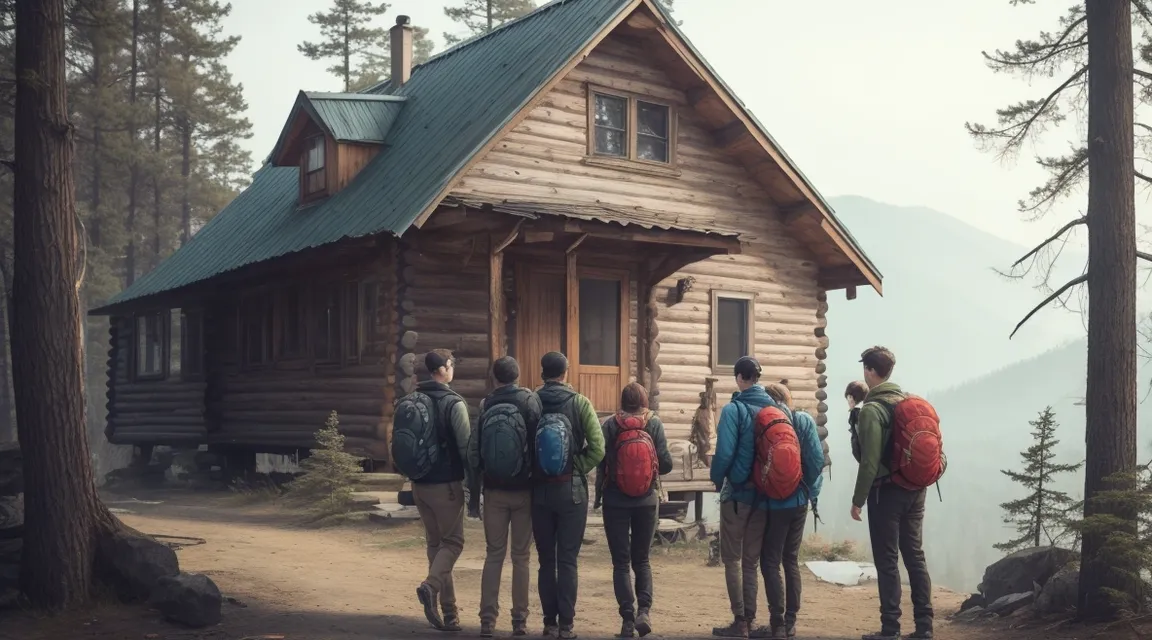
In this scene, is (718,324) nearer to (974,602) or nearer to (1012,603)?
(974,602)

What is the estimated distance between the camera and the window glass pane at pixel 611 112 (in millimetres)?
21469

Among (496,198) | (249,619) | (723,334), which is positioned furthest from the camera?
(723,334)

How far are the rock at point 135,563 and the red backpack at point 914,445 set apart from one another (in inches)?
240

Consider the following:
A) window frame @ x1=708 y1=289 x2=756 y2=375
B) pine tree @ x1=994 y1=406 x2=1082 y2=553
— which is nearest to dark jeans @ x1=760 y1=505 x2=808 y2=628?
pine tree @ x1=994 y1=406 x2=1082 y2=553

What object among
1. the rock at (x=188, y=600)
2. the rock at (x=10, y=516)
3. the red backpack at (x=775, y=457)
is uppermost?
the red backpack at (x=775, y=457)

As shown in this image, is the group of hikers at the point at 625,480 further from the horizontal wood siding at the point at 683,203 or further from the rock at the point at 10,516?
the horizontal wood siding at the point at 683,203

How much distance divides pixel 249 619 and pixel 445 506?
210 centimetres

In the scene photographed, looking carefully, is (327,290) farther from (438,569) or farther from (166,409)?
(438,569)

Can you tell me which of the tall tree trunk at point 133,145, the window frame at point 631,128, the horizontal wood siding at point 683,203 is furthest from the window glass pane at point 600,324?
the tall tree trunk at point 133,145

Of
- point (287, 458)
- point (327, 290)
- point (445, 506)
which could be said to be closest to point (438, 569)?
point (445, 506)

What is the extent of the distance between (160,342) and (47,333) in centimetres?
1800

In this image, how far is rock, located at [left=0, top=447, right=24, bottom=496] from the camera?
1121 centimetres

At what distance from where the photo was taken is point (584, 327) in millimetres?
21016

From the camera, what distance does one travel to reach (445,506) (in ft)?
31.9
